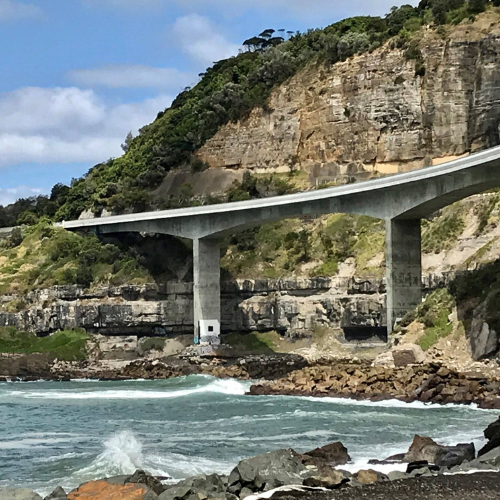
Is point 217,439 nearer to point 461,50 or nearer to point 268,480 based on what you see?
point 268,480

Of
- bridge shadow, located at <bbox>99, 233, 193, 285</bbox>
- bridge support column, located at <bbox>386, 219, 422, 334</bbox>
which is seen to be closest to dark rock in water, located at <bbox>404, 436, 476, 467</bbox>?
bridge support column, located at <bbox>386, 219, 422, 334</bbox>

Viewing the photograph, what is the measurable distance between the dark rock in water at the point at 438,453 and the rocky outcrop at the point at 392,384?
1411 centimetres

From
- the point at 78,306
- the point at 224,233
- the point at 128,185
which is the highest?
the point at 128,185

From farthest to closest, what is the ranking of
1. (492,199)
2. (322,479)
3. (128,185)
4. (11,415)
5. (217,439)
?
1. (128,185)
2. (492,199)
3. (11,415)
4. (217,439)
5. (322,479)

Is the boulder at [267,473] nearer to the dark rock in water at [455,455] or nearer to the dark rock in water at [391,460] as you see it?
the dark rock in water at [391,460]

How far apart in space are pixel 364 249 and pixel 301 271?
5097 mm

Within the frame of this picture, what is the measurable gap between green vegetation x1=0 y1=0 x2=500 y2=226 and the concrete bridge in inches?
511

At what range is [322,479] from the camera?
22.9 meters

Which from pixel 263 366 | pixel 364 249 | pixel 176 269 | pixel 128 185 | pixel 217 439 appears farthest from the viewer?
pixel 128 185

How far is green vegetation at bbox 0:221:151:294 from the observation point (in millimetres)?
80250

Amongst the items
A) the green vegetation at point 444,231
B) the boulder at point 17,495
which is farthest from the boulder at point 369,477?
Result: the green vegetation at point 444,231

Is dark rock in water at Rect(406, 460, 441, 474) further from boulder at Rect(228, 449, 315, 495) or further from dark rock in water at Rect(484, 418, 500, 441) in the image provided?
dark rock in water at Rect(484, 418, 500, 441)

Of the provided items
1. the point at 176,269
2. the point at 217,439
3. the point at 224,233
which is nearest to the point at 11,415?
the point at 217,439

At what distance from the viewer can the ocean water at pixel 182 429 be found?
1140 inches
